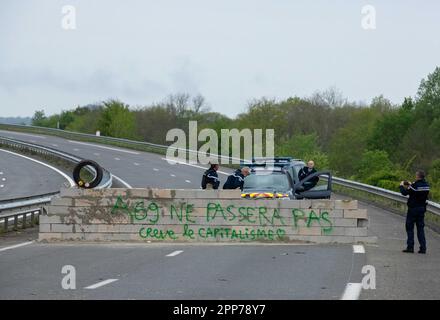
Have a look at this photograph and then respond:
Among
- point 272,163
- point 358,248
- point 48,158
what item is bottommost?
point 358,248

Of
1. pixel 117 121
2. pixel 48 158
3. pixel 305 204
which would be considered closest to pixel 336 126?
pixel 117 121

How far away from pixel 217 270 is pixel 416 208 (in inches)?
223

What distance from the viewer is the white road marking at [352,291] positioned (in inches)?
458

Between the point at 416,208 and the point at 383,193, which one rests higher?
the point at 416,208

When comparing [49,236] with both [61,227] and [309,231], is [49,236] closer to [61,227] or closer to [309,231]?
[61,227]

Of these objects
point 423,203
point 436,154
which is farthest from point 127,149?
point 423,203

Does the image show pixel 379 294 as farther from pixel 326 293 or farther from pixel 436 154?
pixel 436 154

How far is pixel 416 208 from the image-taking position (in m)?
18.6

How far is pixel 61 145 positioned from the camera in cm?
6744

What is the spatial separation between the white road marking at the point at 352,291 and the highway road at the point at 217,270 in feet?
0.18

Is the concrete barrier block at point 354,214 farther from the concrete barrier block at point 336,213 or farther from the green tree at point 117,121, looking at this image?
the green tree at point 117,121

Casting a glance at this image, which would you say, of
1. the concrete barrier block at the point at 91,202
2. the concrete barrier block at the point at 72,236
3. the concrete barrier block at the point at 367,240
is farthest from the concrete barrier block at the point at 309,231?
the concrete barrier block at the point at 72,236

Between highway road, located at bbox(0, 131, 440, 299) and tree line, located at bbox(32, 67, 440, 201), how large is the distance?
6683 cm
